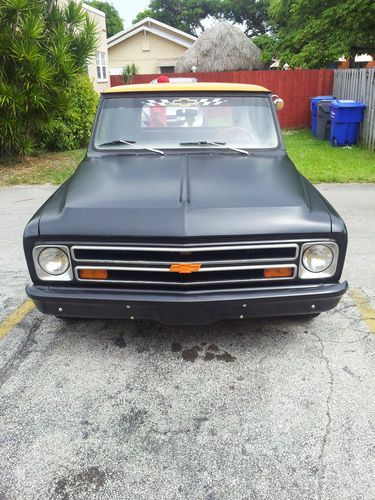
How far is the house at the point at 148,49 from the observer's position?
29.3 metres

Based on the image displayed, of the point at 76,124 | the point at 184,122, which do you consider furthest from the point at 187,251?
the point at 76,124

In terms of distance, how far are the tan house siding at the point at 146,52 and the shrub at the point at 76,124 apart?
1942 cm

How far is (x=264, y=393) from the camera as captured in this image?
8.80 feet

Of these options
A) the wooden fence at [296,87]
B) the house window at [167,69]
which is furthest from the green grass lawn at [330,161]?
the house window at [167,69]

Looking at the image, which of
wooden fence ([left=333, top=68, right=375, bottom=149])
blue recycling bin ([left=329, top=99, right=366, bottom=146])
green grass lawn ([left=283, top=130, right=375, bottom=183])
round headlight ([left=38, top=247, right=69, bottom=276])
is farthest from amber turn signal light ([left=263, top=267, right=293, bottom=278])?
blue recycling bin ([left=329, top=99, right=366, bottom=146])

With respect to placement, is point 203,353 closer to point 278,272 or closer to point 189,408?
point 189,408

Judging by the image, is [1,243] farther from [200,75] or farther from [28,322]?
[200,75]

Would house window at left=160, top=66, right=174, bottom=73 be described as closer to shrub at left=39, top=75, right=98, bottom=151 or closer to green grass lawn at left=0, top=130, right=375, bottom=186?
shrub at left=39, top=75, right=98, bottom=151

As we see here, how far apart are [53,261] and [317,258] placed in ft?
5.24

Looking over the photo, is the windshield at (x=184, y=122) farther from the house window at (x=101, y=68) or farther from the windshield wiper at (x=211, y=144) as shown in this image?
the house window at (x=101, y=68)

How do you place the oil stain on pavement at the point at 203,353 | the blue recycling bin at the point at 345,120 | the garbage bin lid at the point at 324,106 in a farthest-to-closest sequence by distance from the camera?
1. the garbage bin lid at the point at 324,106
2. the blue recycling bin at the point at 345,120
3. the oil stain on pavement at the point at 203,353

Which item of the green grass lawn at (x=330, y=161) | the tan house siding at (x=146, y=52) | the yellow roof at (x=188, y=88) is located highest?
the tan house siding at (x=146, y=52)

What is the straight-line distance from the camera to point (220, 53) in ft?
79.8

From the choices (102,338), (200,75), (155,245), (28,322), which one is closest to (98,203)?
(155,245)
